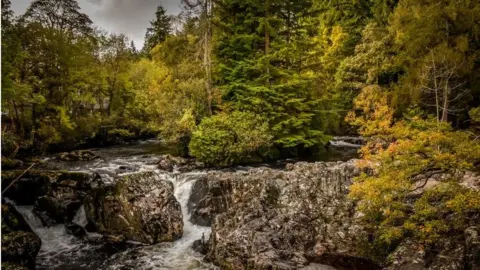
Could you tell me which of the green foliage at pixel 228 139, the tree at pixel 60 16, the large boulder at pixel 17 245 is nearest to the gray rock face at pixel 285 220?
the green foliage at pixel 228 139

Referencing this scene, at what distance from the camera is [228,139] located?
60.8 feet

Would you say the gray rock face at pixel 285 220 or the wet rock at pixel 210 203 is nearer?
the gray rock face at pixel 285 220

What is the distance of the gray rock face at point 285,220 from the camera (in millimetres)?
9375

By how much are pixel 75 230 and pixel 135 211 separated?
95.1 inches

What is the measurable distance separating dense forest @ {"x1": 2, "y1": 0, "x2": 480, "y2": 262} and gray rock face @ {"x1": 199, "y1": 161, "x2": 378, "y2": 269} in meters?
3.29

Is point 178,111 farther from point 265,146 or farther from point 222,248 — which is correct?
point 222,248

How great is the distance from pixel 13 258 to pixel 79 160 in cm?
1049

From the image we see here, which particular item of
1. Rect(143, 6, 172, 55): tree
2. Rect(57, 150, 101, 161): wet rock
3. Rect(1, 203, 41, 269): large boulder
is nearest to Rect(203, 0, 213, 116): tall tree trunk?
Rect(57, 150, 101, 161): wet rock

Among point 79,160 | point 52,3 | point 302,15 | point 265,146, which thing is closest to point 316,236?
point 265,146

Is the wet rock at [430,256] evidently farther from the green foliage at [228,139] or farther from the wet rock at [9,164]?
the wet rock at [9,164]

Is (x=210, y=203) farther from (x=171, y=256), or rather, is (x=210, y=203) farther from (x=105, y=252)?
(x=105, y=252)

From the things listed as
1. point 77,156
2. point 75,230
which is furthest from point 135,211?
point 77,156

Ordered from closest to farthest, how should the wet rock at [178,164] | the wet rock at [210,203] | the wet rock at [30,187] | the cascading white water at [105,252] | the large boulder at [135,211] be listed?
the cascading white water at [105,252] → the large boulder at [135,211] → the wet rock at [30,187] → the wet rock at [210,203] → the wet rock at [178,164]

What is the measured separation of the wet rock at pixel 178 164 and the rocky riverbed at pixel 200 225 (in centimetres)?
179
